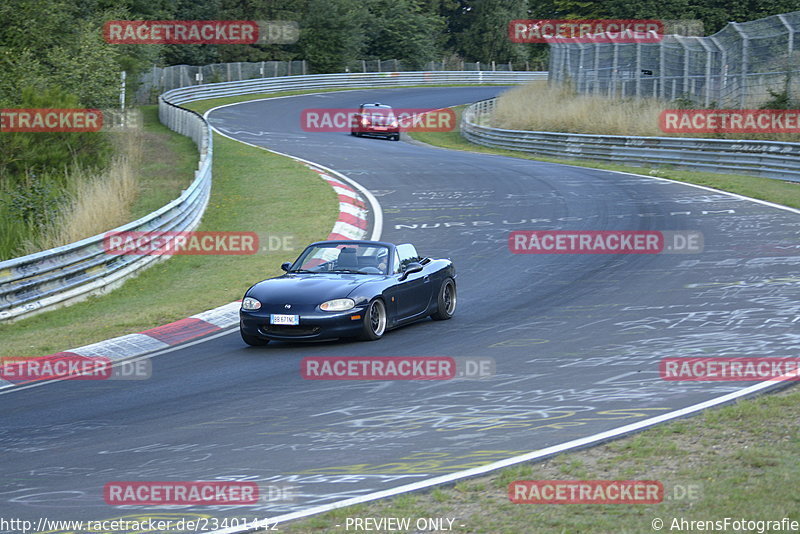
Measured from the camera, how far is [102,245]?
1559cm

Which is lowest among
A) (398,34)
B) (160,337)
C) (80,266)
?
(160,337)

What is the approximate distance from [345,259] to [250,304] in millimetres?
1669

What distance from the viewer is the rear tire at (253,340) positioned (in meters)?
11.5

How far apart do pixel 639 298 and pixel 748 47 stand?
19.7 m

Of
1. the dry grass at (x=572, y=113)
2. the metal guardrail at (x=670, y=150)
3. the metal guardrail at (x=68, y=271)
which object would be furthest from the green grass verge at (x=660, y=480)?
the dry grass at (x=572, y=113)

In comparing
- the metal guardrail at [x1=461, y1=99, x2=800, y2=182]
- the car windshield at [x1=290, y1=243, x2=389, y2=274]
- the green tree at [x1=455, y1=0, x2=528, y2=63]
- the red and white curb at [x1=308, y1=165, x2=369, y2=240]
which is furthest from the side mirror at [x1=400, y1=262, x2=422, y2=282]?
the green tree at [x1=455, y1=0, x2=528, y2=63]

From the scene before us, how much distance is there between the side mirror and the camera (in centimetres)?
1237

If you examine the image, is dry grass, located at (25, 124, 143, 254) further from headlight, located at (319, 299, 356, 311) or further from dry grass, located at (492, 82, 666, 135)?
dry grass, located at (492, 82, 666, 135)

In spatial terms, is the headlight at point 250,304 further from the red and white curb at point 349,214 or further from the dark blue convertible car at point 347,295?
the red and white curb at point 349,214

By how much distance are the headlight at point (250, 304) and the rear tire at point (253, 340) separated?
288 mm

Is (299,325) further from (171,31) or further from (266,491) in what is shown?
(171,31)

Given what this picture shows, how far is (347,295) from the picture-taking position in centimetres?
1138

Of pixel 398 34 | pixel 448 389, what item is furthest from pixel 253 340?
pixel 398 34

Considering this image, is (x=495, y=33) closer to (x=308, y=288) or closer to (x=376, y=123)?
(x=376, y=123)
